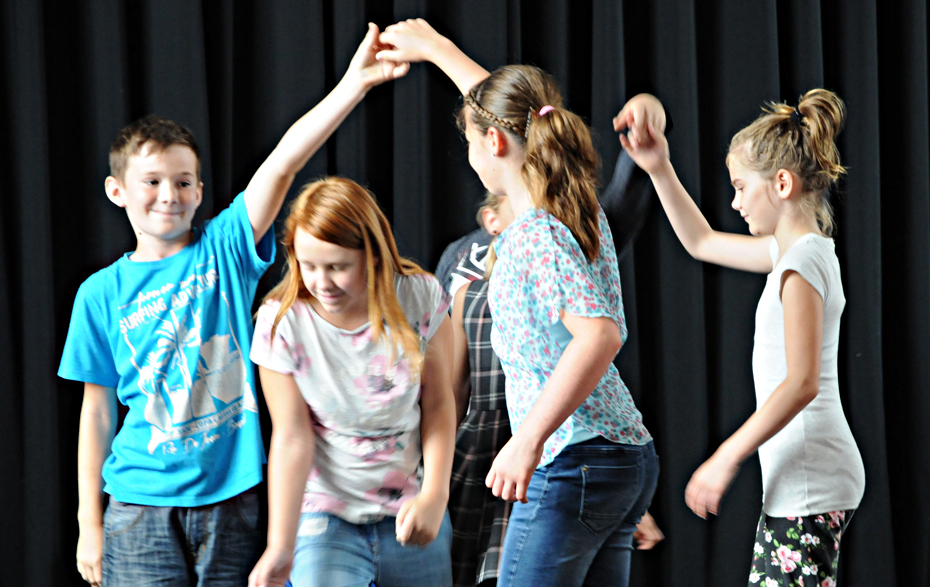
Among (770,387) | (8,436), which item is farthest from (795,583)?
(8,436)

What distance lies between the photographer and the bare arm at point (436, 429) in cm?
121

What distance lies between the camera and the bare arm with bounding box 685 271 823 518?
52.2 inches

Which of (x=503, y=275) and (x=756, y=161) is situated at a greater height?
(x=756, y=161)

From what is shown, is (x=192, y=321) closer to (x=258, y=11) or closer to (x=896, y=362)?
→ (x=258, y=11)

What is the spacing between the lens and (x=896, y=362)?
2654 millimetres

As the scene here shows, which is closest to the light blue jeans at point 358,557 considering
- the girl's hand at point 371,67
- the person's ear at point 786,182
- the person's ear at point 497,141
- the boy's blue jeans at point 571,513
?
the boy's blue jeans at point 571,513

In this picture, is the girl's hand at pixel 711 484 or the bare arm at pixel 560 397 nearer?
the bare arm at pixel 560 397

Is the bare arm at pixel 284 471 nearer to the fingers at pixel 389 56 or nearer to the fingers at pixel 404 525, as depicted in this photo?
the fingers at pixel 404 525

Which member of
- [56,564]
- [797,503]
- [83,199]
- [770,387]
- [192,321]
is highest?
[83,199]

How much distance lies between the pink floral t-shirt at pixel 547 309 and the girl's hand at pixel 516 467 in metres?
0.07

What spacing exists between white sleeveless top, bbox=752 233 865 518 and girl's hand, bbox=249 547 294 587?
812 millimetres

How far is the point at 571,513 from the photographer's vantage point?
3.75 ft

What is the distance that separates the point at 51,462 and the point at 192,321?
75 centimetres

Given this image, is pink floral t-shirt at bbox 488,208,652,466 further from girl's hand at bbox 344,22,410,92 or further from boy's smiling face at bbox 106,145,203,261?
boy's smiling face at bbox 106,145,203,261
